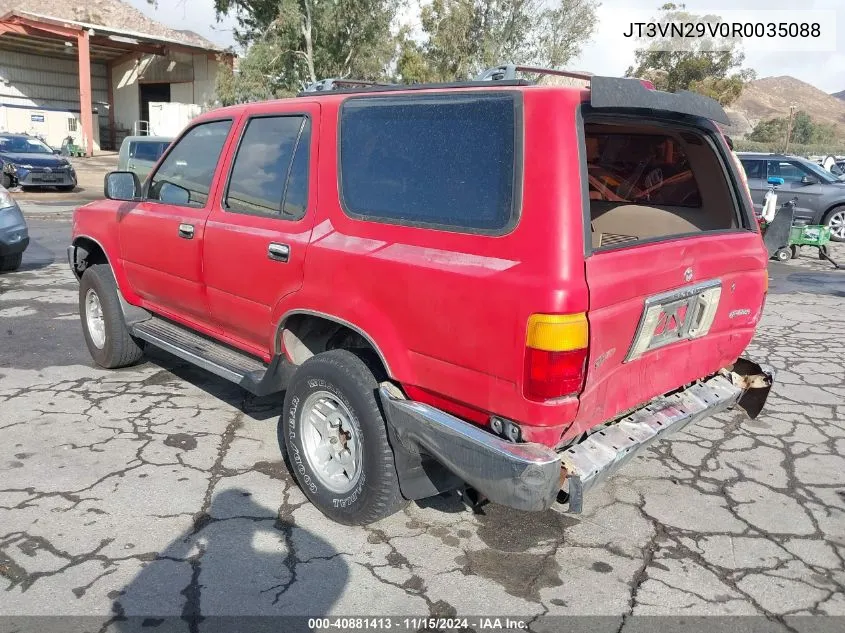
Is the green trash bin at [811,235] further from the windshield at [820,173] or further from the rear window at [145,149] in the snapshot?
the rear window at [145,149]

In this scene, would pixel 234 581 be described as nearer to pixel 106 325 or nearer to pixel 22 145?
pixel 106 325

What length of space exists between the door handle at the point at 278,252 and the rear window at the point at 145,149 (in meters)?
13.0

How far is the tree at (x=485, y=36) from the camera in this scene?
103 ft

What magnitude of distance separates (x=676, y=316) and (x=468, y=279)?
989 millimetres

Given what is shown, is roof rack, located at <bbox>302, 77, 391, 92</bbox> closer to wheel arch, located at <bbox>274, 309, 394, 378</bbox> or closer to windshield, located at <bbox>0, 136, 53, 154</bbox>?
wheel arch, located at <bbox>274, 309, 394, 378</bbox>

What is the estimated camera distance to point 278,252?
3393 mm

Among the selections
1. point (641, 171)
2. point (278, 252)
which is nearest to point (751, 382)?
point (641, 171)

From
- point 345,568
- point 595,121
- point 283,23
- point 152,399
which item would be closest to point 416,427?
point 345,568

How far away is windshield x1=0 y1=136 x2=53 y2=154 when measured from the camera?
18766 mm

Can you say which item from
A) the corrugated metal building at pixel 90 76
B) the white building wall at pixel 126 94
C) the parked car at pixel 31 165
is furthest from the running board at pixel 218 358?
the white building wall at pixel 126 94

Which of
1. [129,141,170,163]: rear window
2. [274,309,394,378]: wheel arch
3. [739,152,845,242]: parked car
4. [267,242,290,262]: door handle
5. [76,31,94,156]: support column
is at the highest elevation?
[76,31,94,156]: support column

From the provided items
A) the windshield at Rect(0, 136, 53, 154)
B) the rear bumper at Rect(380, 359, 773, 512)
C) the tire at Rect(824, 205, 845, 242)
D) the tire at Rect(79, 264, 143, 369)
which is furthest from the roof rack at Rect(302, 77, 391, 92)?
the windshield at Rect(0, 136, 53, 154)

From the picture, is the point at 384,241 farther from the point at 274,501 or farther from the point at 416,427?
the point at 274,501

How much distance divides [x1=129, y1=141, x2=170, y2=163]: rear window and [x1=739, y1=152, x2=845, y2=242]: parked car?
1218 cm
